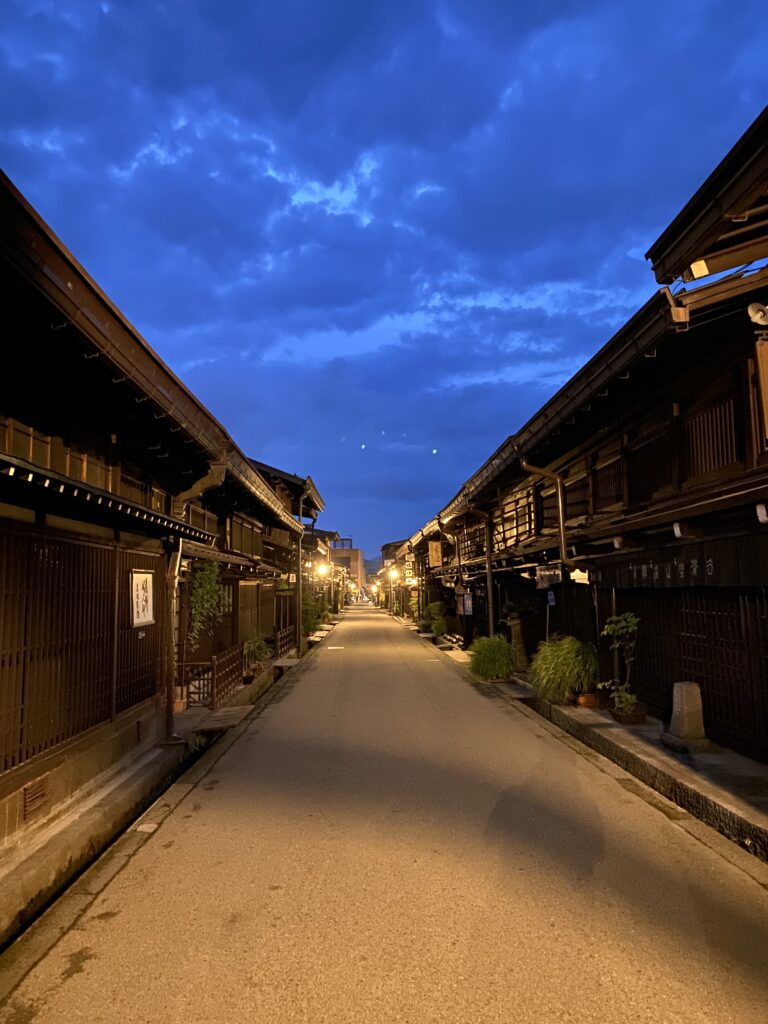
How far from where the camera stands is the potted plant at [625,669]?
1039 centimetres

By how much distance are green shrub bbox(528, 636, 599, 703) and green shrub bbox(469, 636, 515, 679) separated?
4565mm

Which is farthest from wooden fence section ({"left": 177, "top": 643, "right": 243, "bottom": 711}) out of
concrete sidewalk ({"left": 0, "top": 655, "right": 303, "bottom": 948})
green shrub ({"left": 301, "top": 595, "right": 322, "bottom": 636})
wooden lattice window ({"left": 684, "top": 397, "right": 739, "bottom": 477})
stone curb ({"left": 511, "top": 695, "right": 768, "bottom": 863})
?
green shrub ({"left": 301, "top": 595, "right": 322, "bottom": 636})

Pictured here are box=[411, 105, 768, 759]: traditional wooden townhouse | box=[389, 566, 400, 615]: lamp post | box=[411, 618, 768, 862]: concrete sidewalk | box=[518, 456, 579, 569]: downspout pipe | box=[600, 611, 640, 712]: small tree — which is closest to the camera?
box=[411, 618, 768, 862]: concrete sidewalk

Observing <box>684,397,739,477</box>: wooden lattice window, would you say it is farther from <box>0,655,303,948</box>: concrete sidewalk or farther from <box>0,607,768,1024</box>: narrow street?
<box>0,655,303,948</box>: concrete sidewalk

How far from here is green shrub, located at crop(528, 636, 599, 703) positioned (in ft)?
40.1

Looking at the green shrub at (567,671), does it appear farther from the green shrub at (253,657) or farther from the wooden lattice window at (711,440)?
the green shrub at (253,657)

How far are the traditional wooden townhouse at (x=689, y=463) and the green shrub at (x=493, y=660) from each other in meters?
3.42

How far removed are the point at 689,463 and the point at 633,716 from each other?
14.4 feet

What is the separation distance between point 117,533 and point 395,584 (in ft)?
193

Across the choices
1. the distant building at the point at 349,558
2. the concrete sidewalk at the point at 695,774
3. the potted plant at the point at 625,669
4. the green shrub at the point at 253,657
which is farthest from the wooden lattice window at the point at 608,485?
the distant building at the point at 349,558

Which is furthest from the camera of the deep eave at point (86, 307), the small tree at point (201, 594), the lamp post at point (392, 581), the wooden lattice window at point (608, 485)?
the lamp post at point (392, 581)

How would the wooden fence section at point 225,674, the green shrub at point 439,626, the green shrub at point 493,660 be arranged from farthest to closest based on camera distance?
the green shrub at point 439,626 < the green shrub at point 493,660 < the wooden fence section at point 225,674

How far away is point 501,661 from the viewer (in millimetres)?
17516

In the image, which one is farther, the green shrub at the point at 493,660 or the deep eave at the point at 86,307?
the green shrub at the point at 493,660
